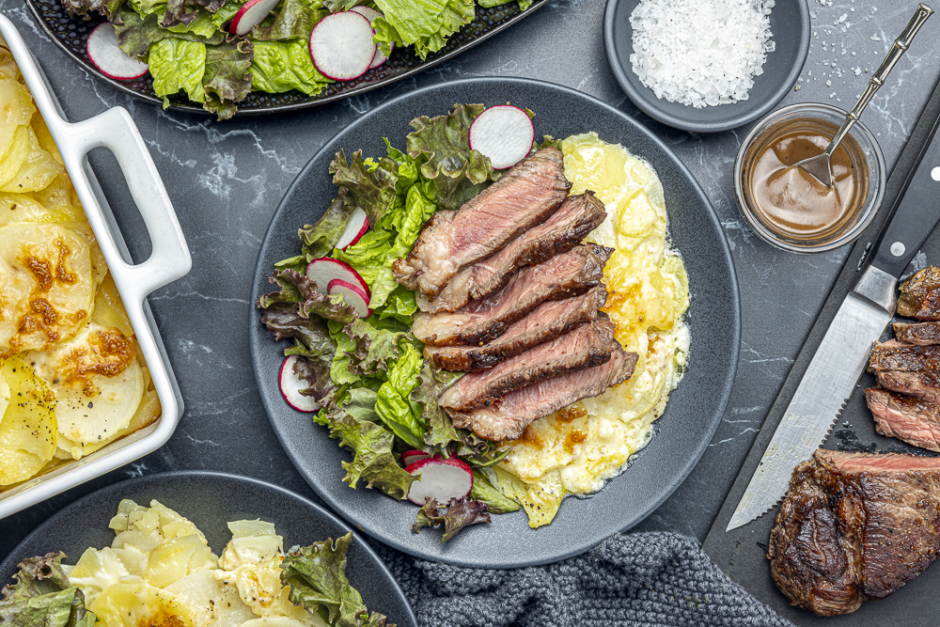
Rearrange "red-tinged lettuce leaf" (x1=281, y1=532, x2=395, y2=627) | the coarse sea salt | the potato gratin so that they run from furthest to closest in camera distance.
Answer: the coarse sea salt
"red-tinged lettuce leaf" (x1=281, y1=532, x2=395, y2=627)
the potato gratin

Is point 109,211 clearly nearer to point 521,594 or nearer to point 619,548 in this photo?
point 521,594

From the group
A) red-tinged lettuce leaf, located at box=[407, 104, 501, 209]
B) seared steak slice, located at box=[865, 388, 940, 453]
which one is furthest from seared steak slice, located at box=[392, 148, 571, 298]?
seared steak slice, located at box=[865, 388, 940, 453]

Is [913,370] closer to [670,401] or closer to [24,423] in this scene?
[670,401]

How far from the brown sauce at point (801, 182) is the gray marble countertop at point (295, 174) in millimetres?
160

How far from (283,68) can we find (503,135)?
1.07 meters

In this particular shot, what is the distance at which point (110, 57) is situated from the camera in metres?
3.19

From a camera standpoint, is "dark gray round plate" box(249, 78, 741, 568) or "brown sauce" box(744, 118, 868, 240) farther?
"brown sauce" box(744, 118, 868, 240)

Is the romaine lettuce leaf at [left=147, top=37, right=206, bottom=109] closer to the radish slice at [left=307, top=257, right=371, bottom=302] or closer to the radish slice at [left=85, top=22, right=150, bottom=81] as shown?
the radish slice at [left=85, top=22, right=150, bottom=81]

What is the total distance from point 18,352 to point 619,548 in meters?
2.73

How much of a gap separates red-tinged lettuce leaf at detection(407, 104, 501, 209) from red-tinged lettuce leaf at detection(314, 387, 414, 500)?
39.2 inches

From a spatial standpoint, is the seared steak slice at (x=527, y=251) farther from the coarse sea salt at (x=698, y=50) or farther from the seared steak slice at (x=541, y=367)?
the coarse sea salt at (x=698, y=50)

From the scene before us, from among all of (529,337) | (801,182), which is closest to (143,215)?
(529,337)

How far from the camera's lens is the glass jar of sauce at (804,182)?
10.8 feet

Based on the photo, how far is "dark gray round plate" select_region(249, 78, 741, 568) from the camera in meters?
3.18
